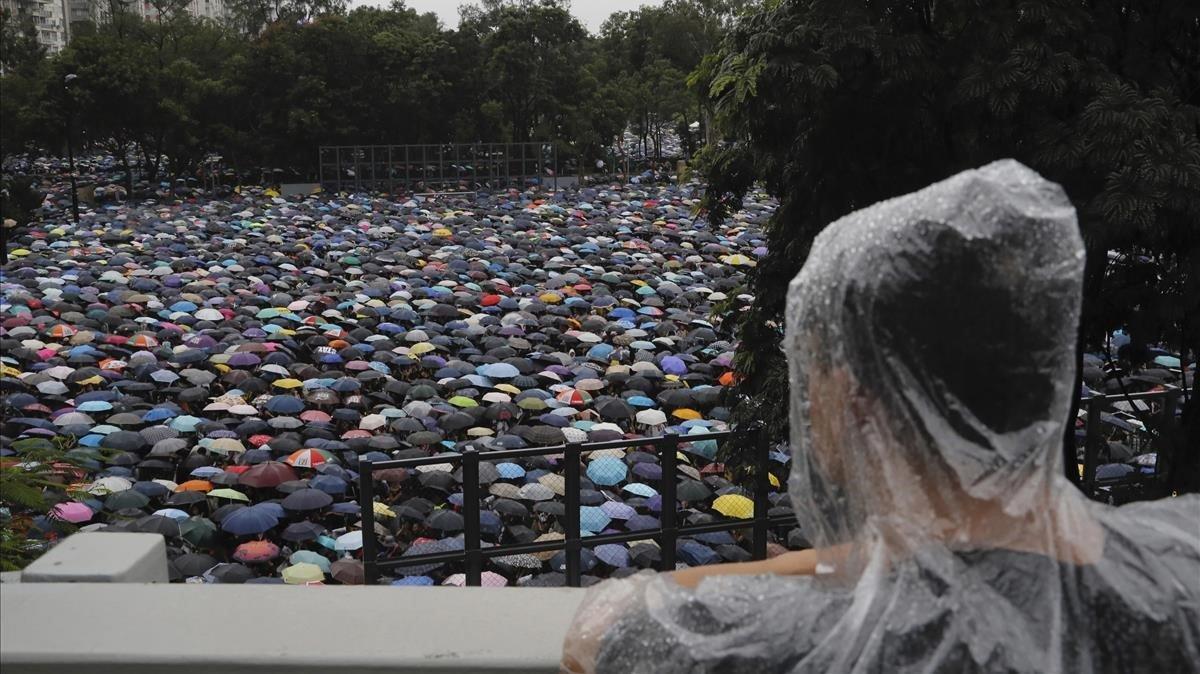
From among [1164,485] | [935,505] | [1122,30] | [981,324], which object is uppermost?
[1122,30]

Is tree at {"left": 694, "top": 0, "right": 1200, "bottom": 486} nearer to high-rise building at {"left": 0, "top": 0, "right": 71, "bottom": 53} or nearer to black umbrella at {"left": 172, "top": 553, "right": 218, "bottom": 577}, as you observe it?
black umbrella at {"left": 172, "top": 553, "right": 218, "bottom": 577}

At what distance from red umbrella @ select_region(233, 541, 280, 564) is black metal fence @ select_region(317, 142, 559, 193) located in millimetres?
24490

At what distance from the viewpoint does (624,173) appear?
37031mm

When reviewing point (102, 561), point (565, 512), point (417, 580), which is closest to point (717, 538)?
point (565, 512)

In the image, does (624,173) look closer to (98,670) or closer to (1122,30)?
(1122,30)

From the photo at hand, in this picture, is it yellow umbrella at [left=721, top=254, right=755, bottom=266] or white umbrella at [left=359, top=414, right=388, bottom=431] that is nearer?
white umbrella at [left=359, top=414, right=388, bottom=431]

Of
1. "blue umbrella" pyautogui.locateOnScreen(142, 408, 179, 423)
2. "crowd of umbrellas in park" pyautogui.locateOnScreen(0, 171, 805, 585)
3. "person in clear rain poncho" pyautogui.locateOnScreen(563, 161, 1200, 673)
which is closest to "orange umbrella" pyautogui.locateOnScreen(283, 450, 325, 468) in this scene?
"crowd of umbrellas in park" pyautogui.locateOnScreen(0, 171, 805, 585)

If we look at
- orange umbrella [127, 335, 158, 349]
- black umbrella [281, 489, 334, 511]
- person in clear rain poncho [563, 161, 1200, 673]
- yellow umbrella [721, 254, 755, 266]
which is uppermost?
person in clear rain poncho [563, 161, 1200, 673]

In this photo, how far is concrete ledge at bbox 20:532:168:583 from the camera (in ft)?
6.69

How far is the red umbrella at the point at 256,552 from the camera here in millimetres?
7609

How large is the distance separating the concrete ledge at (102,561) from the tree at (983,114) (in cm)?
348

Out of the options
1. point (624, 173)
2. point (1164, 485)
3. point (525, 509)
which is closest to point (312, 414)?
point (525, 509)

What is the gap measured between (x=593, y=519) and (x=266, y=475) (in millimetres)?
2684

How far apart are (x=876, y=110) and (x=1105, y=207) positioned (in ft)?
4.33
